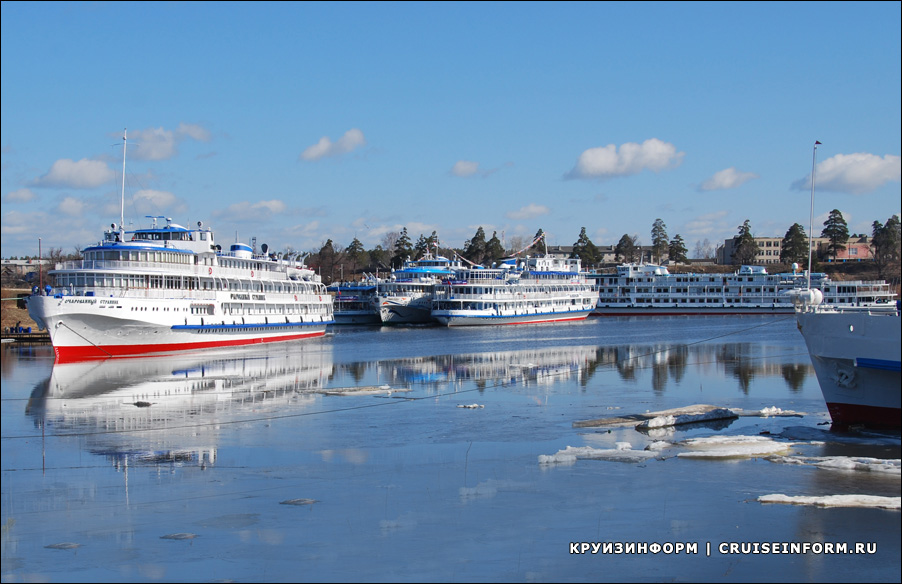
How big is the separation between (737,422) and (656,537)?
43.3 ft

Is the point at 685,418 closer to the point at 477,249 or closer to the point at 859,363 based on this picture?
the point at 859,363

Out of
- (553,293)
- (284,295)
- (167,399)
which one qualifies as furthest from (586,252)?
(167,399)

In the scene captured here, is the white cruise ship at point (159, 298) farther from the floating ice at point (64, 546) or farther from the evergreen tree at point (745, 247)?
the evergreen tree at point (745, 247)

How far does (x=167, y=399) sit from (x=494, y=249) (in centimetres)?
14984

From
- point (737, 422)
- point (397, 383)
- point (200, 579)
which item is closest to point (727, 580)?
point (200, 579)

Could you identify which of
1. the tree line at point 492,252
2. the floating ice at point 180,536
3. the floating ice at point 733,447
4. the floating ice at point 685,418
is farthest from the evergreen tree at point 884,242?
the floating ice at point 180,536

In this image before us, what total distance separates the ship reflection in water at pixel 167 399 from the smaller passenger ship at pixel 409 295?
4712cm

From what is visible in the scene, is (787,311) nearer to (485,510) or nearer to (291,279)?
(291,279)

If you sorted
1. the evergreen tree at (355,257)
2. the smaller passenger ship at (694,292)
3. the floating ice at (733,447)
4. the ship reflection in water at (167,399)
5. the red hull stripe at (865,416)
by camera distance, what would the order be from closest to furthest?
the floating ice at (733,447) → the red hull stripe at (865,416) → the ship reflection in water at (167,399) → the smaller passenger ship at (694,292) → the evergreen tree at (355,257)

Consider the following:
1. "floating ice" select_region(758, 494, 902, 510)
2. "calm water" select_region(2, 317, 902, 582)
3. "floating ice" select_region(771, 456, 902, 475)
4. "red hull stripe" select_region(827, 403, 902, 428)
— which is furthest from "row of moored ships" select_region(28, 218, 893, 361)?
"floating ice" select_region(758, 494, 902, 510)

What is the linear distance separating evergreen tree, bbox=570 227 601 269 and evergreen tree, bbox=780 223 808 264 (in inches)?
1632

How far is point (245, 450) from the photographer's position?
24891 millimetres

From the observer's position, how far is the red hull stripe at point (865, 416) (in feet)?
79.5

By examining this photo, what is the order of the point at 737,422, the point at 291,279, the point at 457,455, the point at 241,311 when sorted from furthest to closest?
the point at 291,279 < the point at 241,311 < the point at 737,422 < the point at 457,455
